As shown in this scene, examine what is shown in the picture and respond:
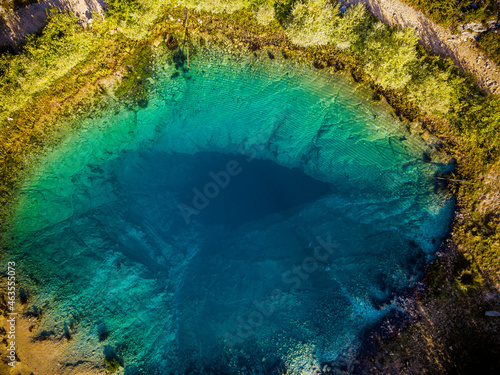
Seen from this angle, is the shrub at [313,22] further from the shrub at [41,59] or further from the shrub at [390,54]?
the shrub at [41,59]

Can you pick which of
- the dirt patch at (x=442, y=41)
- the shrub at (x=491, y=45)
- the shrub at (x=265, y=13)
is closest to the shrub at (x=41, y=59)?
the shrub at (x=265, y=13)

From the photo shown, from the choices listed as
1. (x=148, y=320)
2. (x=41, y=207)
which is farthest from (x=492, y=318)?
(x=41, y=207)

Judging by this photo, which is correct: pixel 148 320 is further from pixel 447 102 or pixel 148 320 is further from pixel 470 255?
pixel 447 102

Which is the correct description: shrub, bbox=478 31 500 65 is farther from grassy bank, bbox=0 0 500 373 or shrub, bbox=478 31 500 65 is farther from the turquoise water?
the turquoise water

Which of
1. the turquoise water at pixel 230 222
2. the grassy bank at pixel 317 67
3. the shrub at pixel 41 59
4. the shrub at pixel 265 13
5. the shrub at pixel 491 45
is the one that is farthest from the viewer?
the shrub at pixel 265 13

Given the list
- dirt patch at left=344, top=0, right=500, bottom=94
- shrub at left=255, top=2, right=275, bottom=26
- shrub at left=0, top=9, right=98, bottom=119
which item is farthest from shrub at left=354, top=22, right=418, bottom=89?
shrub at left=0, top=9, right=98, bottom=119
